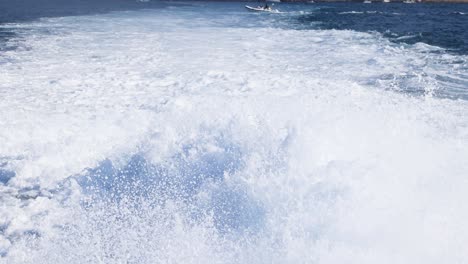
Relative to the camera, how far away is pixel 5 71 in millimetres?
Result: 12695

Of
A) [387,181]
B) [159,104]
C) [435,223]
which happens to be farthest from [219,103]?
[435,223]

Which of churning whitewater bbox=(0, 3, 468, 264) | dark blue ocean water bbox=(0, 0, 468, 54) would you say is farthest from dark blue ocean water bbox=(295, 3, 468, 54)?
churning whitewater bbox=(0, 3, 468, 264)

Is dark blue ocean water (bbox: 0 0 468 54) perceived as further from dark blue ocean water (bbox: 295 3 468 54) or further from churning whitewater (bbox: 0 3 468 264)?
churning whitewater (bbox: 0 3 468 264)

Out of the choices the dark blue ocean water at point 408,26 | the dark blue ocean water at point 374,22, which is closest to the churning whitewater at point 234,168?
the dark blue ocean water at point 408,26

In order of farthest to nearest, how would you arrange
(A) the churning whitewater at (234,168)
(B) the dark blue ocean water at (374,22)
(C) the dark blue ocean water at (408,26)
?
(B) the dark blue ocean water at (374,22)
(C) the dark blue ocean water at (408,26)
(A) the churning whitewater at (234,168)

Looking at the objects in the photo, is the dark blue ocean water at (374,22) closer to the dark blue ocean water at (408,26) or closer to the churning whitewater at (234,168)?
the dark blue ocean water at (408,26)

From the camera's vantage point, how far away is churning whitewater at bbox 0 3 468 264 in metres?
4.62

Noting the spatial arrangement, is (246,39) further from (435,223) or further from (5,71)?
(435,223)

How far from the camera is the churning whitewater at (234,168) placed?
462 cm

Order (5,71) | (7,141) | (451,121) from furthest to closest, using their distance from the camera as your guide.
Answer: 1. (5,71)
2. (451,121)
3. (7,141)

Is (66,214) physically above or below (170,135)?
below

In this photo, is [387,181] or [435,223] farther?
[387,181]

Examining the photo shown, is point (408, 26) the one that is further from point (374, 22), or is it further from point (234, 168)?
point (234, 168)

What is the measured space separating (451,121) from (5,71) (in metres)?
14.0
